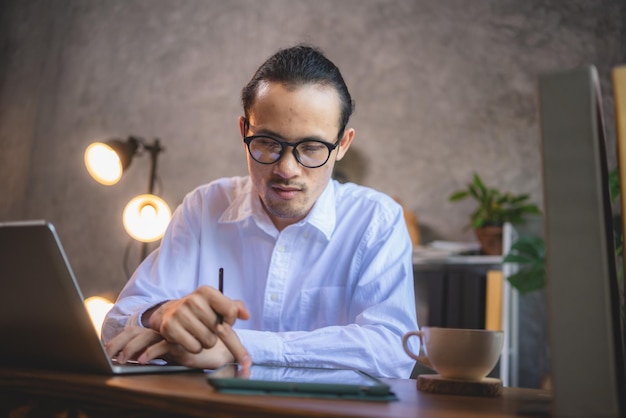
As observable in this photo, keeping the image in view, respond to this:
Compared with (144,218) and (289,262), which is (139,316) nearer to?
(289,262)

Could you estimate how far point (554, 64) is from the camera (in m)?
3.24

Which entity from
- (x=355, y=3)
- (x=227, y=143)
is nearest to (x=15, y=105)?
(x=227, y=143)

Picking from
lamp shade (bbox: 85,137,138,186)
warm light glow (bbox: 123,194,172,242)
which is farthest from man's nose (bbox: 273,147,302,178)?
lamp shade (bbox: 85,137,138,186)

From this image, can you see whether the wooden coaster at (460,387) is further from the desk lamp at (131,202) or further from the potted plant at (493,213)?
the desk lamp at (131,202)

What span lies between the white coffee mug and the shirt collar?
0.67 meters

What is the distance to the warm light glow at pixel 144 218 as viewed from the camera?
321 centimetres

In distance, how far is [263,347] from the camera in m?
1.04

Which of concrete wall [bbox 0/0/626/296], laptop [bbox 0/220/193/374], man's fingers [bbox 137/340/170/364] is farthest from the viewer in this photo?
concrete wall [bbox 0/0/626/296]

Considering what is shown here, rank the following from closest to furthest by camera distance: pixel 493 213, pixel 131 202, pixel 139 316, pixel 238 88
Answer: pixel 139 316, pixel 493 213, pixel 131 202, pixel 238 88

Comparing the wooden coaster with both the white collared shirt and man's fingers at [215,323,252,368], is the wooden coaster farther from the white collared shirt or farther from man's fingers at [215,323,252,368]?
the white collared shirt

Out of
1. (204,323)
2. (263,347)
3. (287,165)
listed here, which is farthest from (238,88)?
(204,323)

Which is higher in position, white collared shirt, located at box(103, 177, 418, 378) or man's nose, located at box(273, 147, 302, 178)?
man's nose, located at box(273, 147, 302, 178)

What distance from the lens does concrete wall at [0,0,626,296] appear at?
3.32 m

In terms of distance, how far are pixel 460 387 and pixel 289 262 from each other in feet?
2.49
